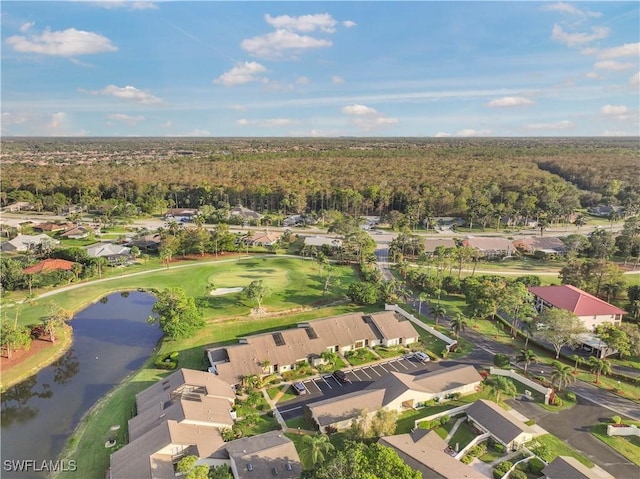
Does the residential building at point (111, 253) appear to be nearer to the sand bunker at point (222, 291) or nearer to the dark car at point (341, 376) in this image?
the sand bunker at point (222, 291)

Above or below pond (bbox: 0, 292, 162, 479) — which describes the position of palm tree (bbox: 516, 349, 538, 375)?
above

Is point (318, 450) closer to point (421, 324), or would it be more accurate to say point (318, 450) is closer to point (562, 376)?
point (562, 376)

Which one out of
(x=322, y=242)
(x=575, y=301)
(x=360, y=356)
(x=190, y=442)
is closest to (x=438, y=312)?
(x=360, y=356)

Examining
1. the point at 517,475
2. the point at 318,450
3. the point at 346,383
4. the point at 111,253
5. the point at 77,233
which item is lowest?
the point at 346,383

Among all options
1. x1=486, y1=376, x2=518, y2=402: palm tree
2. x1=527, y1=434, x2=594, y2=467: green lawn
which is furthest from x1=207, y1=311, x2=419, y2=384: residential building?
x1=527, y1=434, x2=594, y2=467: green lawn

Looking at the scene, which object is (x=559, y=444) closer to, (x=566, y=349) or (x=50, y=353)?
(x=566, y=349)

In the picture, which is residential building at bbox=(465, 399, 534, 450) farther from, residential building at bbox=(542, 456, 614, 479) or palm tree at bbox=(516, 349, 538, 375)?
palm tree at bbox=(516, 349, 538, 375)

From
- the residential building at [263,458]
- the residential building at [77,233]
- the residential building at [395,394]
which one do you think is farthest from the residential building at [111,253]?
the residential building at [263,458]
